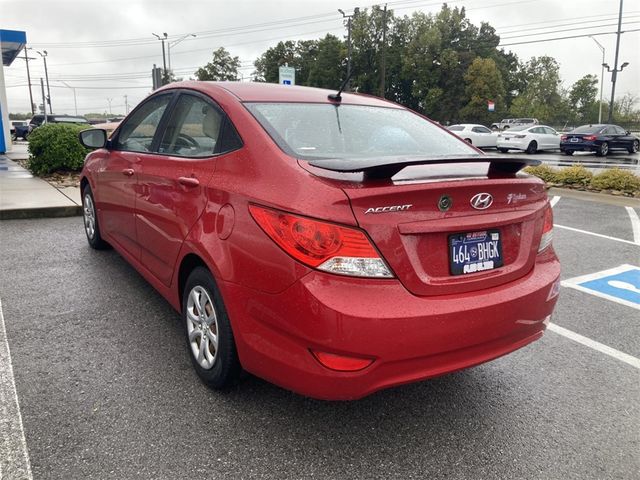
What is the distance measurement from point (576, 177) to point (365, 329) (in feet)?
35.4

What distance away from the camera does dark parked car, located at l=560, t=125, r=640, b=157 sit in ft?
77.3

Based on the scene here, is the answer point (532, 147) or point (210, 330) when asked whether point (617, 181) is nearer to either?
point (210, 330)

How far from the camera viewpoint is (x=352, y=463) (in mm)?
2209

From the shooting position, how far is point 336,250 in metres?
1.98

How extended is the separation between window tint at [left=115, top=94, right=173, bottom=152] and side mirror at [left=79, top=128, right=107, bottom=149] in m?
0.23

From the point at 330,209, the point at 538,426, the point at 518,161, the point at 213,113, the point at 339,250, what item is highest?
the point at 213,113

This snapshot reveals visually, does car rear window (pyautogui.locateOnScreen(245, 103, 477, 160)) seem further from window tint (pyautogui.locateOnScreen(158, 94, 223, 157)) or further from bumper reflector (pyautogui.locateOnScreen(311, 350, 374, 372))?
bumper reflector (pyautogui.locateOnScreen(311, 350, 374, 372))

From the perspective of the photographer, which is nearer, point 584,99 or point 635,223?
point 635,223

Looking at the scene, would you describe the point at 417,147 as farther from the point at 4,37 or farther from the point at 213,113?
the point at 4,37

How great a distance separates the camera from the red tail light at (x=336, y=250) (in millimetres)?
1985

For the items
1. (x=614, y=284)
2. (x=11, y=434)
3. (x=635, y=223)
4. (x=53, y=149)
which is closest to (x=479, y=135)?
(x=635, y=223)

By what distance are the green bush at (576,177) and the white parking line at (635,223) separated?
7.06 ft

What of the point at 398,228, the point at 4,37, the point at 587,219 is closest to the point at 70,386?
the point at 398,228

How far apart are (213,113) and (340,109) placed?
0.77 meters
